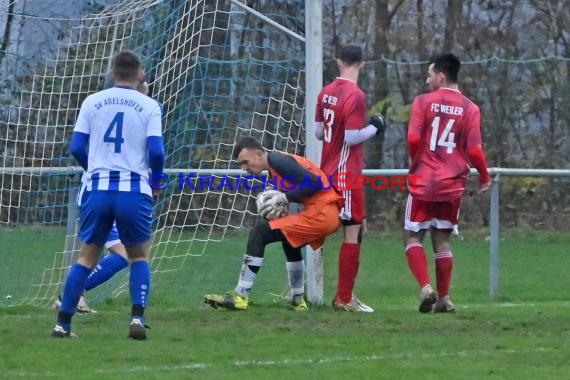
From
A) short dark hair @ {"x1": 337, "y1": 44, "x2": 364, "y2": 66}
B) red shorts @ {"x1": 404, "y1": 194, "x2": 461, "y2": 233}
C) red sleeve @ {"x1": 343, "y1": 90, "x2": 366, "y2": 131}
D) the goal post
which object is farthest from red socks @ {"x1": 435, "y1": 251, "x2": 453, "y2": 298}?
short dark hair @ {"x1": 337, "y1": 44, "x2": 364, "y2": 66}

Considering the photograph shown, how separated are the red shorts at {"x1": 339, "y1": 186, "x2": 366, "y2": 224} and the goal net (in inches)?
62.9

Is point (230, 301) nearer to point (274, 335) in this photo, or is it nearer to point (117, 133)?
point (274, 335)

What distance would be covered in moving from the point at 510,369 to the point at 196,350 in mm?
1824

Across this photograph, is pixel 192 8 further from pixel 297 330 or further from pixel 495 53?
pixel 495 53

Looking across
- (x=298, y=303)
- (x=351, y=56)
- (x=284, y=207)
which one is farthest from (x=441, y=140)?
(x=298, y=303)

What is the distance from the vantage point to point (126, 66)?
7.57 metres

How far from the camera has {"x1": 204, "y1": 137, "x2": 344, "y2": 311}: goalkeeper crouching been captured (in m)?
9.08

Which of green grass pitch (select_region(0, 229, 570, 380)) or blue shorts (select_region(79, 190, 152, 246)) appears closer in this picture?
green grass pitch (select_region(0, 229, 570, 380))

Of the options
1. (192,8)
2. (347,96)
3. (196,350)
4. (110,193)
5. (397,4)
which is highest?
(397,4)

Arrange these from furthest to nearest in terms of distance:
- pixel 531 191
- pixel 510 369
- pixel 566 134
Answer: pixel 566 134, pixel 531 191, pixel 510 369

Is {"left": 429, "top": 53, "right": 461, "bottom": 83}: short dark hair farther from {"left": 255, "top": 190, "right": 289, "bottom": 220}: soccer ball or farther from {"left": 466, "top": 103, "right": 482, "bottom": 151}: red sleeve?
{"left": 255, "top": 190, "right": 289, "bottom": 220}: soccer ball

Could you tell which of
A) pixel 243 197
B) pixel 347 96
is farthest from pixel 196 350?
pixel 243 197

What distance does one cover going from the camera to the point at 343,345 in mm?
7484

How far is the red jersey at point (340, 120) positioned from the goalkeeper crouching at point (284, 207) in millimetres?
223
